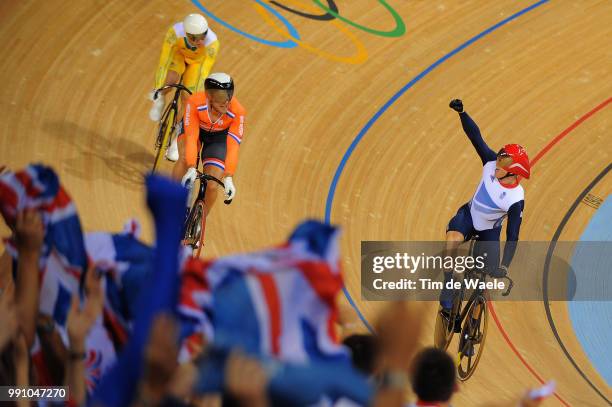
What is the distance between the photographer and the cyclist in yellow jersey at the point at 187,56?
911cm

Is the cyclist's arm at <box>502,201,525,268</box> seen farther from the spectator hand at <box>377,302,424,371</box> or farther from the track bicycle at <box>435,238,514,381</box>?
the spectator hand at <box>377,302,424,371</box>

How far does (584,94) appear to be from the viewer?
11.2 meters

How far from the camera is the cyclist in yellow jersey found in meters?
9.11

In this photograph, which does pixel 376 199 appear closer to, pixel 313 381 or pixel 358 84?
pixel 358 84

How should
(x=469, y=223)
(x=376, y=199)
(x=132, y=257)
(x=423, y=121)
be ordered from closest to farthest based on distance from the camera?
(x=132, y=257)
(x=469, y=223)
(x=376, y=199)
(x=423, y=121)

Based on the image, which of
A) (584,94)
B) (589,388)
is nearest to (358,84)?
(584,94)

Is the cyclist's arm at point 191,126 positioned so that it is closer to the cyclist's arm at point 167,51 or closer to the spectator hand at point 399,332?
the cyclist's arm at point 167,51

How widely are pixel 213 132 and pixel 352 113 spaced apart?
3.00 m

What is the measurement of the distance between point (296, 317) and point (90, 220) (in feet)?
18.3

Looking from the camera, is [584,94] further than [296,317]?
Yes

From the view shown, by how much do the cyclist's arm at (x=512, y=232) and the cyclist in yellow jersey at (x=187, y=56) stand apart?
10.6 ft
